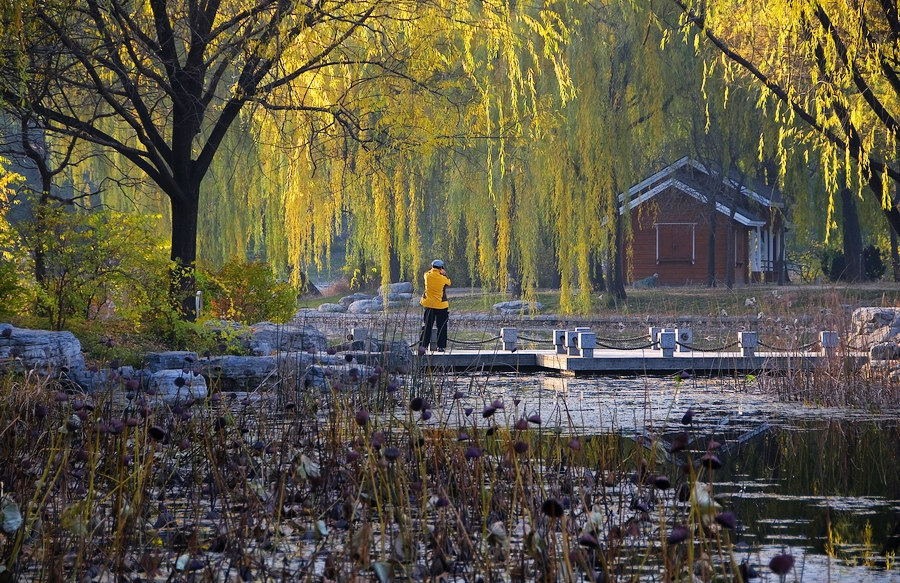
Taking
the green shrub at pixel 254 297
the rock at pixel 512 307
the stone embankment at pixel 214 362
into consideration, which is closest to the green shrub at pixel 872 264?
the rock at pixel 512 307

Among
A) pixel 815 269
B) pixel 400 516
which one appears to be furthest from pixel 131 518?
pixel 815 269

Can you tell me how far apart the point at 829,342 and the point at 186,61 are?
24.4 ft

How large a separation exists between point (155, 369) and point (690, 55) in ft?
66.3

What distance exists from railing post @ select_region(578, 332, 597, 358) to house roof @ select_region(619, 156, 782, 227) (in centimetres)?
1790

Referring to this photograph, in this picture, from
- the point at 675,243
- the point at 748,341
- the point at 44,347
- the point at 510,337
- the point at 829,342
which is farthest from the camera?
the point at 675,243

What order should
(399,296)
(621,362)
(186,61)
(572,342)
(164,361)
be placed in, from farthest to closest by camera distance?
(399,296)
(572,342)
(621,362)
(186,61)
(164,361)

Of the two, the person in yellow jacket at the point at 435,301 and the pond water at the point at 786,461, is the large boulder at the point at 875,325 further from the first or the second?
the person in yellow jacket at the point at 435,301

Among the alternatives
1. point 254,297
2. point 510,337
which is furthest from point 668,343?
point 254,297

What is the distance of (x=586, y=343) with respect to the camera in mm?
16156

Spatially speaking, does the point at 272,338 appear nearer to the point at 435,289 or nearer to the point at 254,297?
the point at 254,297

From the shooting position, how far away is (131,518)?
15.1ft

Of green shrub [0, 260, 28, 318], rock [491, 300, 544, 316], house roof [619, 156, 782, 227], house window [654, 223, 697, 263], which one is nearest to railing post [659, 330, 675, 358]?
green shrub [0, 260, 28, 318]

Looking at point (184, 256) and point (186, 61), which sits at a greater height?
point (186, 61)

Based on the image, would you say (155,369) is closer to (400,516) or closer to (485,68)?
(400,516)
